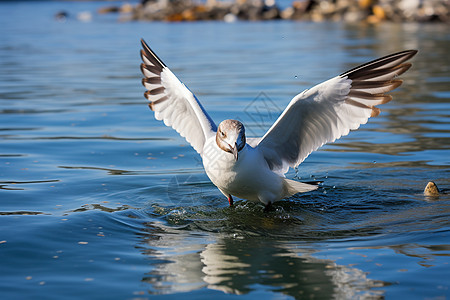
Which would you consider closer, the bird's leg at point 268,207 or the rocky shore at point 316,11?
the bird's leg at point 268,207

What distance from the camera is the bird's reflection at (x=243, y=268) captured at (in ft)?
15.2

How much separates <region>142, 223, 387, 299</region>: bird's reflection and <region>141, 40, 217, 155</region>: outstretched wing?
213 centimetres

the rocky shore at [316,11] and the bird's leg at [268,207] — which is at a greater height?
the bird's leg at [268,207]

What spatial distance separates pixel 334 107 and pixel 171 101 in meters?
2.16

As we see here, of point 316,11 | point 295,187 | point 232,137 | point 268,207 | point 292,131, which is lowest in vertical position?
point 316,11

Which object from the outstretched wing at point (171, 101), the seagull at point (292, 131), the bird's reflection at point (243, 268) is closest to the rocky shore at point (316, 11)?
the outstretched wing at point (171, 101)

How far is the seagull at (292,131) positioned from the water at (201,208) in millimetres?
392

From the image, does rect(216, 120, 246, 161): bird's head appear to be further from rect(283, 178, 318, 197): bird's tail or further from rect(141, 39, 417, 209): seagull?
rect(283, 178, 318, 197): bird's tail

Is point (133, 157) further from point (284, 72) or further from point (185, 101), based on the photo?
point (284, 72)

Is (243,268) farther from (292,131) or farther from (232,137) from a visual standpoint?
(292,131)

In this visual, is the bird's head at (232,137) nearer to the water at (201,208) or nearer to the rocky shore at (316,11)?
the water at (201,208)

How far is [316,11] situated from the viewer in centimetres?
4616

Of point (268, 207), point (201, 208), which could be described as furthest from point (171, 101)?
point (268, 207)

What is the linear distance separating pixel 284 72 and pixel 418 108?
18.5 ft
